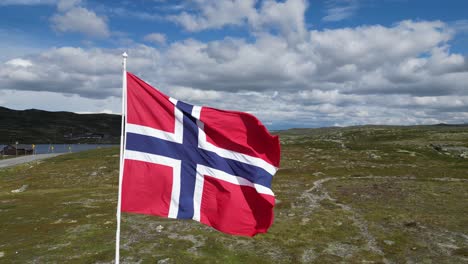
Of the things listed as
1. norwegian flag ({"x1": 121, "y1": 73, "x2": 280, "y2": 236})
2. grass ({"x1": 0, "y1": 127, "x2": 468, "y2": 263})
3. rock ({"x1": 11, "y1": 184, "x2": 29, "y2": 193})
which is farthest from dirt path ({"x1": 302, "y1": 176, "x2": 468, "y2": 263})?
rock ({"x1": 11, "y1": 184, "x2": 29, "y2": 193})

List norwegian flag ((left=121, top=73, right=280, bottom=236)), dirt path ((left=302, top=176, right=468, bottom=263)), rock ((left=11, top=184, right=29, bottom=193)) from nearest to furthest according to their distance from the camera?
norwegian flag ((left=121, top=73, right=280, bottom=236)), dirt path ((left=302, top=176, right=468, bottom=263)), rock ((left=11, top=184, right=29, bottom=193))

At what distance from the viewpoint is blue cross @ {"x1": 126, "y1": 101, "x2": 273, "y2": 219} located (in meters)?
14.4

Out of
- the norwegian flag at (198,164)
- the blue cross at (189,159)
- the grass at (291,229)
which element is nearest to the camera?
the norwegian flag at (198,164)

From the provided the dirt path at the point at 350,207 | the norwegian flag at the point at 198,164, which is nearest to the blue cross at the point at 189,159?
the norwegian flag at the point at 198,164

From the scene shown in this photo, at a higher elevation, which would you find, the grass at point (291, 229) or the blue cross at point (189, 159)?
the blue cross at point (189, 159)

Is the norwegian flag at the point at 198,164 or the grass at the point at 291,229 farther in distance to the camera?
the grass at the point at 291,229

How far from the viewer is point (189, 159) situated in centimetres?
1466

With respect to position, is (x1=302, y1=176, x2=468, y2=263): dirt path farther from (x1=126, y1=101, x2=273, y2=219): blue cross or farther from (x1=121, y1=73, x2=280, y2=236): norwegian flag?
(x1=126, y1=101, x2=273, y2=219): blue cross

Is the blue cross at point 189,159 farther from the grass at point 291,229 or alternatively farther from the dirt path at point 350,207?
the dirt path at point 350,207

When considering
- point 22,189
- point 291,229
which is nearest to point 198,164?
point 291,229

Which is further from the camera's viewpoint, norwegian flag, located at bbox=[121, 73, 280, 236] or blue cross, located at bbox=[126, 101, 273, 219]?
blue cross, located at bbox=[126, 101, 273, 219]

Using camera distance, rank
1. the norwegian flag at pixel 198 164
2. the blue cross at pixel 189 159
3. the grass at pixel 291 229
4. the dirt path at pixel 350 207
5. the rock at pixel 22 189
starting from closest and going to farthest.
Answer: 1. the norwegian flag at pixel 198 164
2. the blue cross at pixel 189 159
3. the grass at pixel 291 229
4. the dirt path at pixel 350 207
5. the rock at pixel 22 189

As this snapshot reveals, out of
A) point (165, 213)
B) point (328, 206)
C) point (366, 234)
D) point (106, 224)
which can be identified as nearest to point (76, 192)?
point (106, 224)

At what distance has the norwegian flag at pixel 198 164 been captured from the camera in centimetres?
1422
